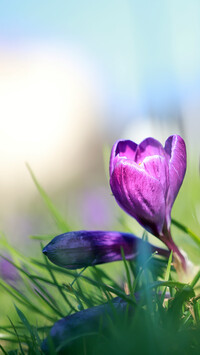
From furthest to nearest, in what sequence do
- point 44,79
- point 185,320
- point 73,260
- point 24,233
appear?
point 44,79, point 24,233, point 73,260, point 185,320

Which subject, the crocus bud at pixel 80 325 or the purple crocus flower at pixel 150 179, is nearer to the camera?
the crocus bud at pixel 80 325

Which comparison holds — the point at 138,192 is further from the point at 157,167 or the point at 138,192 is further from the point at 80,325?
the point at 80,325

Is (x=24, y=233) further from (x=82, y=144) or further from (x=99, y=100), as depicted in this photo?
(x=99, y=100)

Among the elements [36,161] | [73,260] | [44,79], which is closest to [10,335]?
[73,260]

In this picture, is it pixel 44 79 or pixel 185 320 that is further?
pixel 44 79

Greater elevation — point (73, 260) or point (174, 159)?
point (174, 159)

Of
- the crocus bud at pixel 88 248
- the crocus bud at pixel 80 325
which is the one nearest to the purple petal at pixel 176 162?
the crocus bud at pixel 88 248

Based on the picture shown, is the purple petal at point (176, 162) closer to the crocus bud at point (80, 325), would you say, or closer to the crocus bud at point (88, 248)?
the crocus bud at point (88, 248)

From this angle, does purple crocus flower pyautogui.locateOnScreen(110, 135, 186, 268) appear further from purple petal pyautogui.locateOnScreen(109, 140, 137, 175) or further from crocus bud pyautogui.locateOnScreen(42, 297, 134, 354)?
crocus bud pyautogui.locateOnScreen(42, 297, 134, 354)
